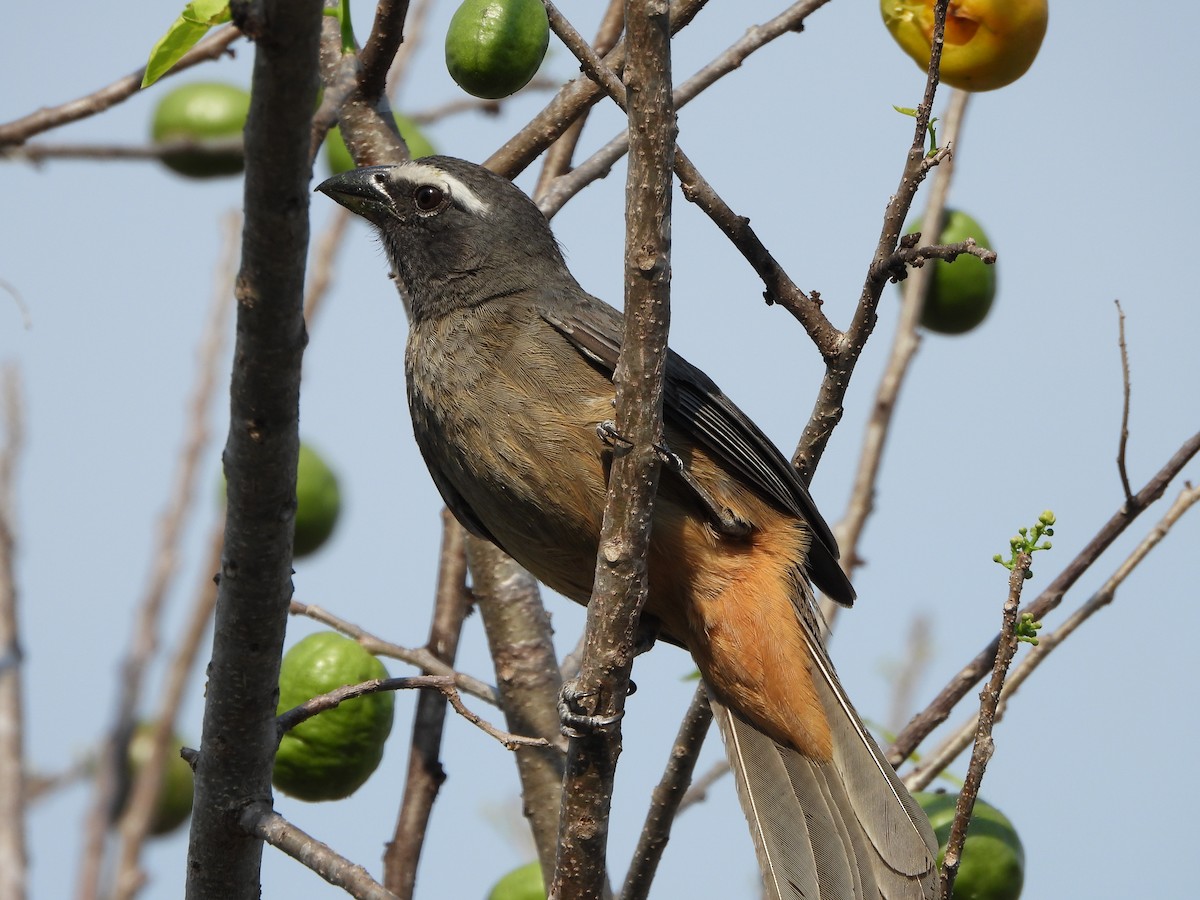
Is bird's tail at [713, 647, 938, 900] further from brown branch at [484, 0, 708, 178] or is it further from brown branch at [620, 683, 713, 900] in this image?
brown branch at [484, 0, 708, 178]

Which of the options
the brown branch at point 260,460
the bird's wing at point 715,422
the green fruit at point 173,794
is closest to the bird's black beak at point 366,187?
the bird's wing at point 715,422

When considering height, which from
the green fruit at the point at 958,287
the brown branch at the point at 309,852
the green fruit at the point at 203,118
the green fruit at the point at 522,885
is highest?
the green fruit at the point at 203,118

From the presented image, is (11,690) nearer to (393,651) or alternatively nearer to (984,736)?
(393,651)

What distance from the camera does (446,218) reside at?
5363 millimetres

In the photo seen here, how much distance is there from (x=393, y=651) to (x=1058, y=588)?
235 cm

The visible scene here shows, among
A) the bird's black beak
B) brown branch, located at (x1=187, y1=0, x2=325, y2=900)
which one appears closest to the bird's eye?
the bird's black beak

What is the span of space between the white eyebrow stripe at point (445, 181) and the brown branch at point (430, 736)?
1269 mm

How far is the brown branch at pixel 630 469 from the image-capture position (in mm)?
3107

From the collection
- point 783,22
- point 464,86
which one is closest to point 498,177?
point 464,86

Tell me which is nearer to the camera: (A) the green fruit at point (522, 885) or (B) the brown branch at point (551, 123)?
(A) the green fruit at point (522, 885)

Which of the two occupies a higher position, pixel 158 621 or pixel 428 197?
pixel 428 197

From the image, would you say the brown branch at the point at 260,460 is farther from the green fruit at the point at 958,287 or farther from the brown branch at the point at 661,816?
the green fruit at the point at 958,287

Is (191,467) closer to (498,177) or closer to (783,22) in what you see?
(498,177)

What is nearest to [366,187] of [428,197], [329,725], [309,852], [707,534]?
[428,197]
